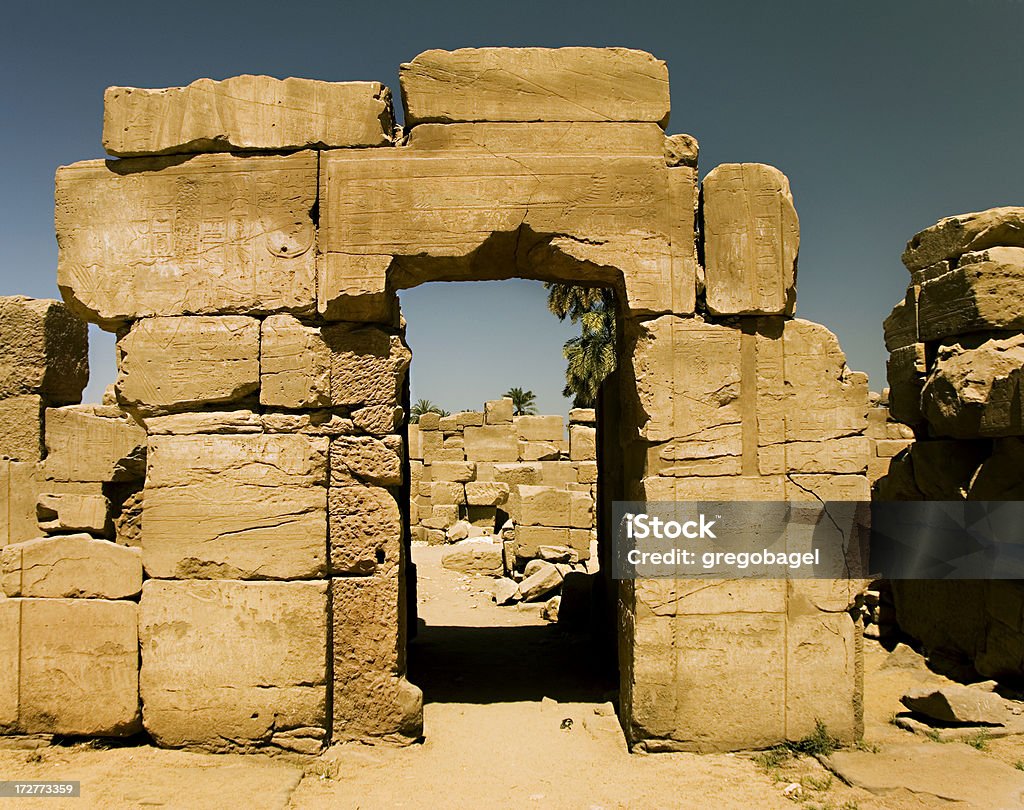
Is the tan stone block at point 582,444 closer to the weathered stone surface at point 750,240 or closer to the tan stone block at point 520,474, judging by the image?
the tan stone block at point 520,474

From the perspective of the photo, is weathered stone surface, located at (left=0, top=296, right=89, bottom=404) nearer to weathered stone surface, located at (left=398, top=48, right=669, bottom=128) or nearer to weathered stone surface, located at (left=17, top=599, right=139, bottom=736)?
weathered stone surface, located at (left=17, top=599, right=139, bottom=736)

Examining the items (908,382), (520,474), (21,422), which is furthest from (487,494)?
(21,422)

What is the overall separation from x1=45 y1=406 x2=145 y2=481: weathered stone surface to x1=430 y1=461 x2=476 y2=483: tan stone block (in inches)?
422

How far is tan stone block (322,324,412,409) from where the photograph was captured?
14.9ft

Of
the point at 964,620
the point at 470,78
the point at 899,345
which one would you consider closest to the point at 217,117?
the point at 470,78

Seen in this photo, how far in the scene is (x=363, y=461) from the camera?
453cm

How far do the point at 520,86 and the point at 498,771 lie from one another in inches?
165

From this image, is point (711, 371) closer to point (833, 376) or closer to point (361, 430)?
point (833, 376)

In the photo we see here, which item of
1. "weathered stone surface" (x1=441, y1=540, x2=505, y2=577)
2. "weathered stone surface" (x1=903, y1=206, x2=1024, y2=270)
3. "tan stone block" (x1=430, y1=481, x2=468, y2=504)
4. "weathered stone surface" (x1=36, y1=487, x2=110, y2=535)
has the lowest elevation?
"weathered stone surface" (x1=441, y1=540, x2=505, y2=577)

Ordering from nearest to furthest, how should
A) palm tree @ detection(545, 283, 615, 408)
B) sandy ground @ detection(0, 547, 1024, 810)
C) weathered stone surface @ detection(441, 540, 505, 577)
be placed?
1. sandy ground @ detection(0, 547, 1024, 810)
2. weathered stone surface @ detection(441, 540, 505, 577)
3. palm tree @ detection(545, 283, 615, 408)

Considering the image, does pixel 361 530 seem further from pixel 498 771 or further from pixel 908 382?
pixel 908 382

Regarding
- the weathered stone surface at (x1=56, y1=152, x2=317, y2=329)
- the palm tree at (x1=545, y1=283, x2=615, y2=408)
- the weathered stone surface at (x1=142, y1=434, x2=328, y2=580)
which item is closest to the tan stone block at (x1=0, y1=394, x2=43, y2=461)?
the weathered stone surface at (x1=56, y1=152, x2=317, y2=329)

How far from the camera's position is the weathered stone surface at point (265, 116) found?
452 centimetres

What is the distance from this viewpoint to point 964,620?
19.8 feet
